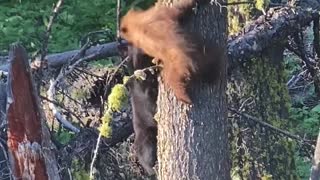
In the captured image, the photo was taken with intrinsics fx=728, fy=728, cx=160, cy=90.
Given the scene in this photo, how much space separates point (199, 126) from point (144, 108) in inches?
25.3

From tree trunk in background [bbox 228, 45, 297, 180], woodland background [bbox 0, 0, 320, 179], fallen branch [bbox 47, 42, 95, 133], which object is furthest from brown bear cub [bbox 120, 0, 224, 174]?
tree trunk in background [bbox 228, 45, 297, 180]

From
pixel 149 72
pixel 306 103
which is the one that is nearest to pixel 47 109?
pixel 149 72

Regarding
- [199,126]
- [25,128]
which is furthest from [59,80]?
[199,126]

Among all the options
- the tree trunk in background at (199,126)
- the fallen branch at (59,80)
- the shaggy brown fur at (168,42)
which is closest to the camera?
the shaggy brown fur at (168,42)

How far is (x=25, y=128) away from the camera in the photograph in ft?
15.5

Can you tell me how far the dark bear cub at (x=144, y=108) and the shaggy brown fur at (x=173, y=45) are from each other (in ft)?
0.69

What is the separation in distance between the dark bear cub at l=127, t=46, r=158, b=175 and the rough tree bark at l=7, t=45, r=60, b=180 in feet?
2.12

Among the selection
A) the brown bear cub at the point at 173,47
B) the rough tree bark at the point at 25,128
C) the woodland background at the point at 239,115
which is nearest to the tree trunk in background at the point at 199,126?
the brown bear cub at the point at 173,47

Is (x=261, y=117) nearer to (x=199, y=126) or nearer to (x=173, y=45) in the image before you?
(x=199, y=126)

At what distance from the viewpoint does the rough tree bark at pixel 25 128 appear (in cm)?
469

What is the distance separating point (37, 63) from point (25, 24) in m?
2.95

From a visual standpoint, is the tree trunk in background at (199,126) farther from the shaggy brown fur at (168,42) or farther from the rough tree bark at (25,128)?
the rough tree bark at (25,128)

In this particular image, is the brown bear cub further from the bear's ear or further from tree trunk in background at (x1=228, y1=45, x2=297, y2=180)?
tree trunk in background at (x1=228, y1=45, x2=297, y2=180)

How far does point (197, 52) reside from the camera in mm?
4090
